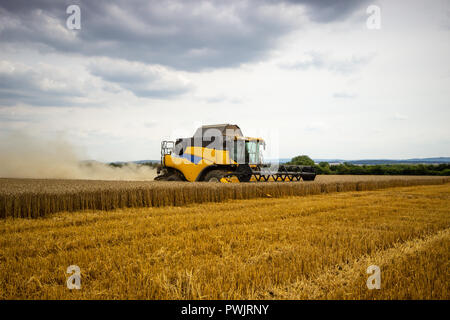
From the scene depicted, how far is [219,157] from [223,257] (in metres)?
10.5

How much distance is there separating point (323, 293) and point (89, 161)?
25.1m

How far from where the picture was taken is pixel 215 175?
14625 mm

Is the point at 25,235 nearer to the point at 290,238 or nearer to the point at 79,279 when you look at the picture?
the point at 79,279

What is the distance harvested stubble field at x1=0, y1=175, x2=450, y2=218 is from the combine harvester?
5.63 feet

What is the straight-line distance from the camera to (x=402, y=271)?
3.90m

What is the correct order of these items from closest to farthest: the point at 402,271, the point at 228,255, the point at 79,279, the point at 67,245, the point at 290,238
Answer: the point at 79,279
the point at 402,271
the point at 228,255
the point at 67,245
the point at 290,238

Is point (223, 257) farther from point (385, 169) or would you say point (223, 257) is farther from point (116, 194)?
point (385, 169)

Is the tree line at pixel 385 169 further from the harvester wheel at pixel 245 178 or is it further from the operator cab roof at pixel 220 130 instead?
the harvester wheel at pixel 245 178

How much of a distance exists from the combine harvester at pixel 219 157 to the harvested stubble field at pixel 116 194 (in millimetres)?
1716

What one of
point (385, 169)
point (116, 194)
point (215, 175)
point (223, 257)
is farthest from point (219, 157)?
point (385, 169)

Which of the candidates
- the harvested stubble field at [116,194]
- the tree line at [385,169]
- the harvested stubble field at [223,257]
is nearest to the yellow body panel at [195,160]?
the harvested stubble field at [116,194]

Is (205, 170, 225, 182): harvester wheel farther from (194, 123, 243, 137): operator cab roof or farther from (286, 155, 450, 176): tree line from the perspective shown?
(286, 155, 450, 176): tree line
